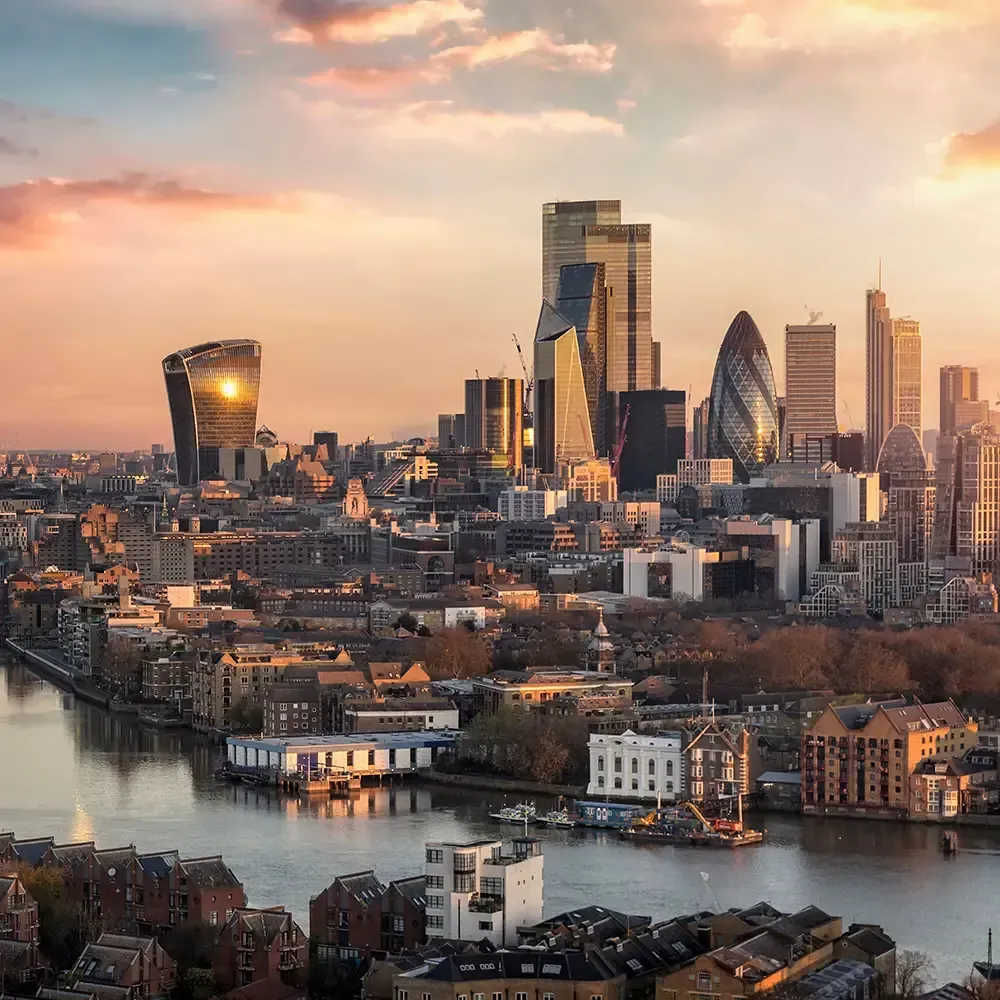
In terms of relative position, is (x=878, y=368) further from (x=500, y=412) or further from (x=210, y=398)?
(x=210, y=398)

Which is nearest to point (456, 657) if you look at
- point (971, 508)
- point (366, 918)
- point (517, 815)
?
point (517, 815)

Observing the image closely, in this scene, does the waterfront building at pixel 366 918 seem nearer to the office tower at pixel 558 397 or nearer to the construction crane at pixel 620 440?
the office tower at pixel 558 397

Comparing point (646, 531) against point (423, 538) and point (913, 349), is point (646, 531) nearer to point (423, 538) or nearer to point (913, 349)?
point (423, 538)

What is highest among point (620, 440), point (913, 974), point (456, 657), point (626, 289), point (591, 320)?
point (626, 289)

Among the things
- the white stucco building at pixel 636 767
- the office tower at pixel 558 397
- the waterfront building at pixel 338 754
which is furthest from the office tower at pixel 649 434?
the white stucco building at pixel 636 767

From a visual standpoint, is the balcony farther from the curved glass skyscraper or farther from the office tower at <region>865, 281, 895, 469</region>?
the office tower at <region>865, 281, 895, 469</region>

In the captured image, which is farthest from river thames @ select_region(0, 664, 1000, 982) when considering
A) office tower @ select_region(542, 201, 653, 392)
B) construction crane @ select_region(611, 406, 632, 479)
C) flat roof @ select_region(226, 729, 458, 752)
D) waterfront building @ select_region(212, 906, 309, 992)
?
office tower @ select_region(542, 201, 653, 392)

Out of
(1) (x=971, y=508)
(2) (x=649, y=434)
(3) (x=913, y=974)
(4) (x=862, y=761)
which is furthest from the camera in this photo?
(2) (x=649, y=434)
